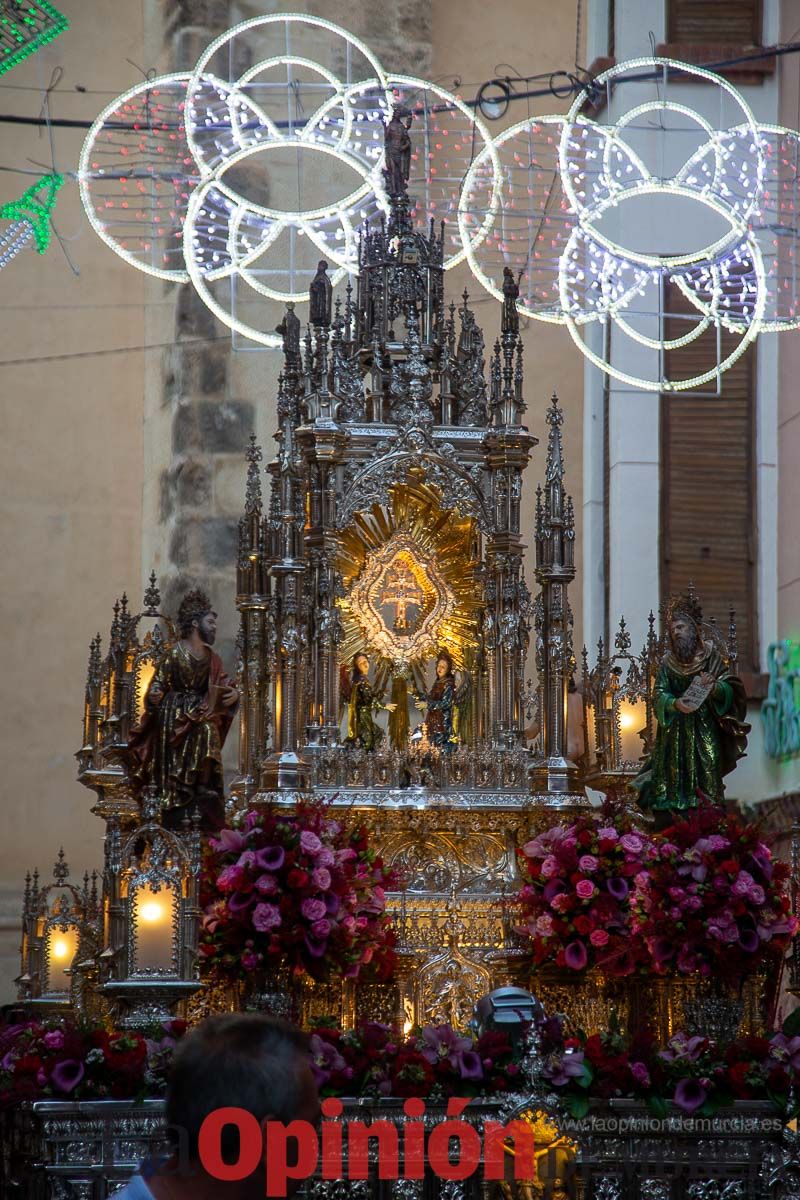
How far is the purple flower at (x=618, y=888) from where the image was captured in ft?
37.4

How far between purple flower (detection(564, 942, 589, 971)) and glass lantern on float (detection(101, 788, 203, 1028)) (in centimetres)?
211

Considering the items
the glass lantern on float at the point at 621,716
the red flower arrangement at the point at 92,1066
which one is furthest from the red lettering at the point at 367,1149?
the glass lantern on float at the point at 621,716

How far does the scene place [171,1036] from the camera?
10.2 metres

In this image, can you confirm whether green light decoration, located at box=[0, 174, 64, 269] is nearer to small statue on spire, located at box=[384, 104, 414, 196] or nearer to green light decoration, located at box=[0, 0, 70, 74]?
green light decoration, located at box=[0, 0, 70, 74]

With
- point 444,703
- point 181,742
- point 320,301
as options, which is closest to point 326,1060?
point 181,742

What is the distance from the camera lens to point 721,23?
18.7 meters

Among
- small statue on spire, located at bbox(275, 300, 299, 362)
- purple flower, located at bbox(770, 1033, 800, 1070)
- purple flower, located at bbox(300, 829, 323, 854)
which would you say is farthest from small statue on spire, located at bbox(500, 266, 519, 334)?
purple flower, located at bbox(770, 1033, 800, 1070)

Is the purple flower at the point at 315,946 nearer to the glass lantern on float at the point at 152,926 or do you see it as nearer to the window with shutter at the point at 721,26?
the glass lantern on float at the point at 152,926

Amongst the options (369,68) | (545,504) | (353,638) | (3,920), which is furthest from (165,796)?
(369,68)

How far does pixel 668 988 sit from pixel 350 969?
6.32ft

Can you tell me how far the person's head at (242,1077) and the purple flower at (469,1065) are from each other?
601 centimetres

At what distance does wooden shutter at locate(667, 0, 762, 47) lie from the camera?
18.7 metres

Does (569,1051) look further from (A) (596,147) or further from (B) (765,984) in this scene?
(A) (596,147)

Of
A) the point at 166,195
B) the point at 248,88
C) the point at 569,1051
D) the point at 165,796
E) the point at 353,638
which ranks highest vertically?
the point at 248,88
